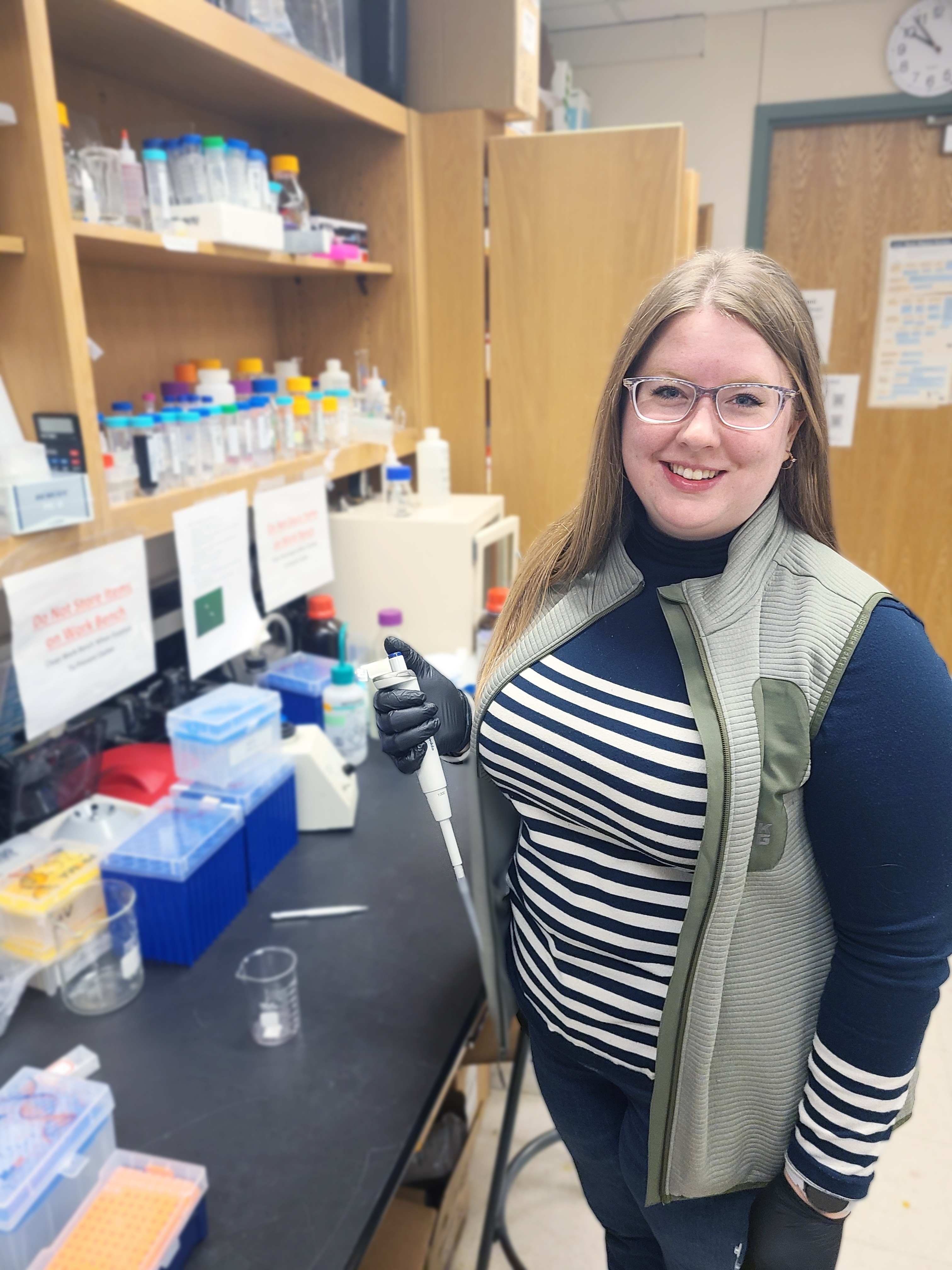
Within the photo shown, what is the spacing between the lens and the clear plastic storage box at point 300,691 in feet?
5.69

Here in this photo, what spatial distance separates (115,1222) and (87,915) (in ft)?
1.45

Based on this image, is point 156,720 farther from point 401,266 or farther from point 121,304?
point 401,266

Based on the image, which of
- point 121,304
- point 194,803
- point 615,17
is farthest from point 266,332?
point 615,17

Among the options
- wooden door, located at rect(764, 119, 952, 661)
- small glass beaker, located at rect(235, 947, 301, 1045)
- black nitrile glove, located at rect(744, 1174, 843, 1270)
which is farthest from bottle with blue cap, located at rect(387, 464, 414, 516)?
wooden door, located at rect(764, 119, 952, 661)

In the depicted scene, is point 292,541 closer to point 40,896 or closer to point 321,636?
point 321,636

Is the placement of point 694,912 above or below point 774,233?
below

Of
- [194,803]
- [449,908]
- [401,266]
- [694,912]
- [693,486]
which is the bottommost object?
[449,908]

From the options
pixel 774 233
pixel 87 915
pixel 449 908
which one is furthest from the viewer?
pixel 774 233

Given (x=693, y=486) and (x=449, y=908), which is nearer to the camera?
(x=693, y=486)

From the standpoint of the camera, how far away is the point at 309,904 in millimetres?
1330

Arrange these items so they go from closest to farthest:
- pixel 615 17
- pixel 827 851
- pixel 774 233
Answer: pixel 827 851, pixel 615 17, pixel 774 233

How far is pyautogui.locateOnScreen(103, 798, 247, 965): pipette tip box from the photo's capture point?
118 centimetres

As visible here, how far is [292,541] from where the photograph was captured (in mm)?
1814

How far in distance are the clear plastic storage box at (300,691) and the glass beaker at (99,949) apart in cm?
58
